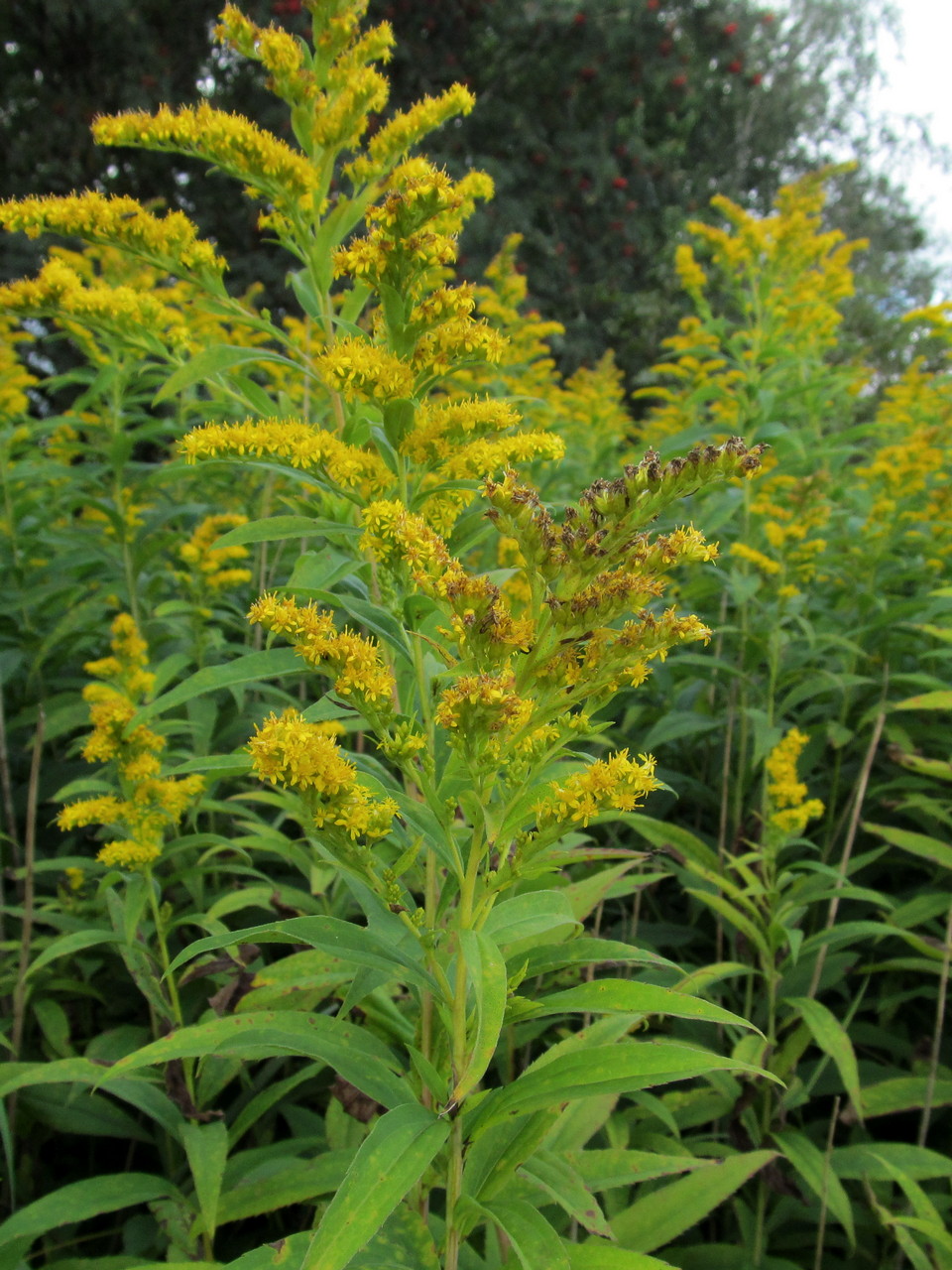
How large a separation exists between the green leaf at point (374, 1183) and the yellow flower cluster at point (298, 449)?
954 millimetres

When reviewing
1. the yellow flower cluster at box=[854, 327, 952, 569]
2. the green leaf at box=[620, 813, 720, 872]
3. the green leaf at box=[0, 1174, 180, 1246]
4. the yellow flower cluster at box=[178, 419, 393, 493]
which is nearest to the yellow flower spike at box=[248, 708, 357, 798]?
the yellow flower cluster at box=[178, 419, 393, 493]

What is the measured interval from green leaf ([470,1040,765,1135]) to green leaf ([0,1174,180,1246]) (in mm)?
881

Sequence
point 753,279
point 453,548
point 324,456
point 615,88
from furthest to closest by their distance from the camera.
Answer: point 615,88, point 753,279, point 453,548, point 324,456

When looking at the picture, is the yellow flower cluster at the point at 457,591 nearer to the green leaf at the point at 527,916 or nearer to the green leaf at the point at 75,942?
the green leaf at the point at 527,916

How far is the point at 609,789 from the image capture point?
1079 millimetres

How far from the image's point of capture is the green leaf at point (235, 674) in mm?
1333

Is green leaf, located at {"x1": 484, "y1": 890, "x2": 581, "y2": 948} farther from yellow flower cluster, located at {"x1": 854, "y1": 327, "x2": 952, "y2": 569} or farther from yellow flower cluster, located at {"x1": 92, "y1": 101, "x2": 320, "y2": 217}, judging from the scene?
yellow flower cluster, located at {"x1": 854, "y1": 327, "x2": 952, "y2": 569}

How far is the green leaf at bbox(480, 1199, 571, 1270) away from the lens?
3.22 ft

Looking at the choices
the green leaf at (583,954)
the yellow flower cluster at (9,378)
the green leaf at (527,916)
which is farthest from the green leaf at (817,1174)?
the yellow flower cluster at (9,378)

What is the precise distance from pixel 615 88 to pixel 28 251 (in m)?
7.62

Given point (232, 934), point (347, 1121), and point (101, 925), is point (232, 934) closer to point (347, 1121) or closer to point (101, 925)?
point (347, 1121)

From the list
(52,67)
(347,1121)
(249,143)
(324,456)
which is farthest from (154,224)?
(52,67)

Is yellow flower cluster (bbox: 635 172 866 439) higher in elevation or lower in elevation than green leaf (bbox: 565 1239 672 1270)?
higher

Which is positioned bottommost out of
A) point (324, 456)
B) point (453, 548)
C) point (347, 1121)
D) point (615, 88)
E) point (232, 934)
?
point (347, 1121)
